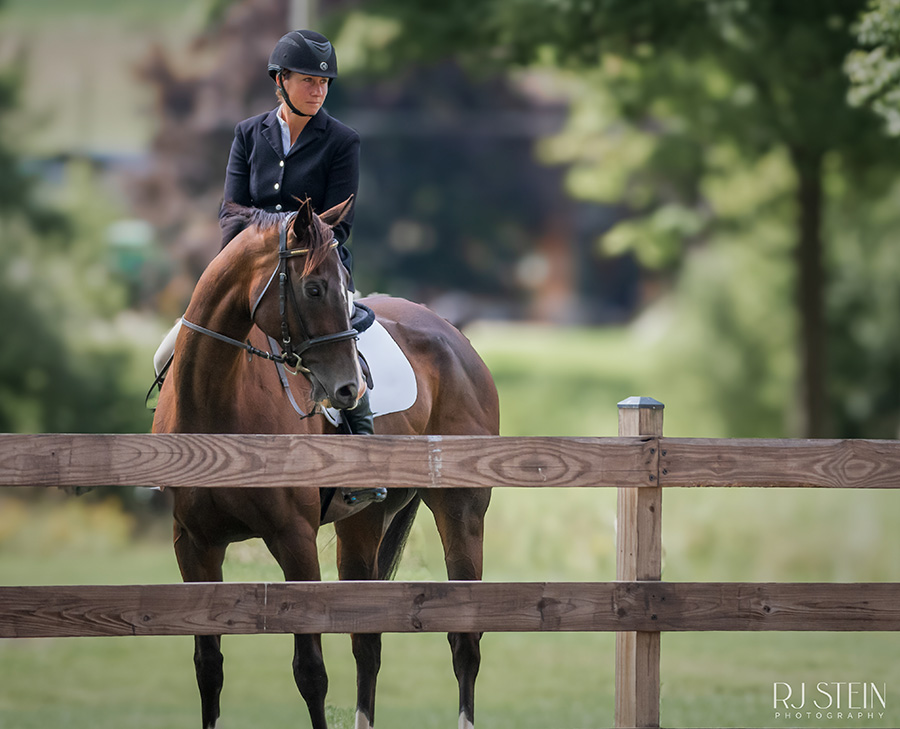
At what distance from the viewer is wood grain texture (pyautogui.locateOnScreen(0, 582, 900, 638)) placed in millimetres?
4137

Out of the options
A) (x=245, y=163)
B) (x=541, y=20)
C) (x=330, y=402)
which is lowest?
(x=330, y=402)

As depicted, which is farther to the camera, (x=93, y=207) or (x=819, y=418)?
→ (x=93, y=207)

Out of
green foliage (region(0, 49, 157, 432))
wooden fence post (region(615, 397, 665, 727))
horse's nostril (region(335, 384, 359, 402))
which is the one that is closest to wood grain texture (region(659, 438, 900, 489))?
wooden fence post (region(615, 397, 665, 727))

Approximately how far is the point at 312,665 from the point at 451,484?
1206 mm

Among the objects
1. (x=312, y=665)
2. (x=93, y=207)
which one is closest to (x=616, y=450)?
(x=312, y=665)

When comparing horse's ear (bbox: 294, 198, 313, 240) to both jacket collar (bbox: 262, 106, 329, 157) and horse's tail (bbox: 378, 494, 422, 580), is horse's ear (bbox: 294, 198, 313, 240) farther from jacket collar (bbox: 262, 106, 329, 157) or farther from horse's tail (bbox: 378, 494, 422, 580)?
horse's tail (bbox: 378, 494, 422, 580)

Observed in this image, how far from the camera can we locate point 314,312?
4.62 metres

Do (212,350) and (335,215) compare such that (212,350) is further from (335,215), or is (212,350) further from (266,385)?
(335,215)

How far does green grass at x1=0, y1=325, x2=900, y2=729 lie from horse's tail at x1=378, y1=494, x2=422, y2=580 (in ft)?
0.42

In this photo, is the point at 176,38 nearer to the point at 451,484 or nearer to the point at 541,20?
the point at 541,20

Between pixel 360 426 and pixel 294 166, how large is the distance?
1253 millimetres

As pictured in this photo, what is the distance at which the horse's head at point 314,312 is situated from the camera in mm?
4602

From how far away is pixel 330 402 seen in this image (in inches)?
184

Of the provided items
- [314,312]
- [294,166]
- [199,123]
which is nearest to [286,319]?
[314,312]
